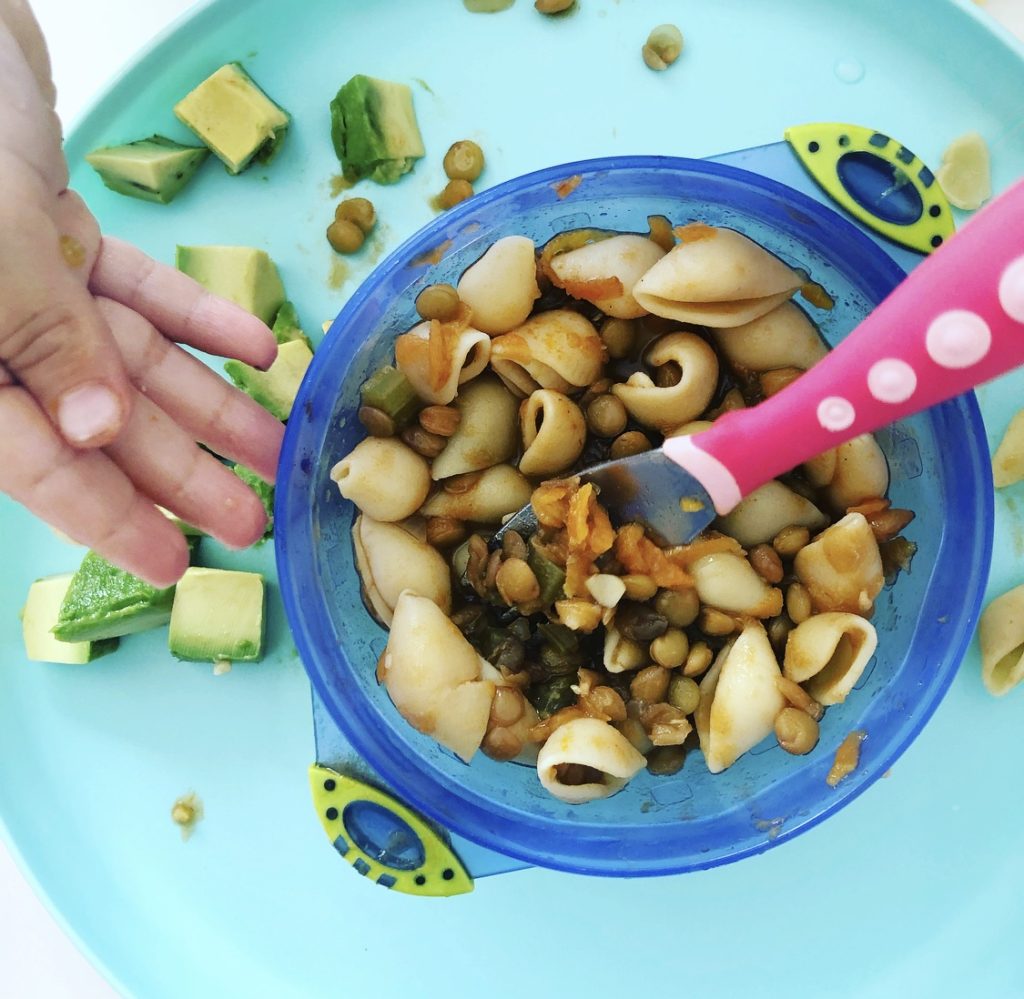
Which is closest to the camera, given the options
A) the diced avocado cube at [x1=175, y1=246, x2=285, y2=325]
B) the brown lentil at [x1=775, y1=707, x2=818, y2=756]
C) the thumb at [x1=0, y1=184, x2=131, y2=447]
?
the thumb at [x1=0, y1=184, x2=131, y2=447]

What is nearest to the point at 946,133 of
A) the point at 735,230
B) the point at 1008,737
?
the point at 735,230

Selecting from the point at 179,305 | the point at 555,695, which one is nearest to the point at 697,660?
the point at 555,695

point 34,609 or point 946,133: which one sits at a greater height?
point 946,133

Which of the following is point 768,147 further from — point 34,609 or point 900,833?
point 34,609

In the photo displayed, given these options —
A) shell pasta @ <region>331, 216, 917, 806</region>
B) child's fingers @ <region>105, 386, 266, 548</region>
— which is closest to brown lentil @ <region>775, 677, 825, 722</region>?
shell pasta @ <region>331, 216, 917, 806</region>

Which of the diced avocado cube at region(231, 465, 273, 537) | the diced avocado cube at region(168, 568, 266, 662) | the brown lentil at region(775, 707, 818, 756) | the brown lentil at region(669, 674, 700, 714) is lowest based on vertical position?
the diced avocado cube at region(168, 568, 266, 662)

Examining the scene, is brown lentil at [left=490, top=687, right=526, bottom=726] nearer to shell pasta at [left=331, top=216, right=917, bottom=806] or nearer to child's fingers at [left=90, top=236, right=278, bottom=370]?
shell pasta at [left=331, top=216, right=917, bottom=806]

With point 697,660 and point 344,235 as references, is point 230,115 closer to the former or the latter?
point 344,235
